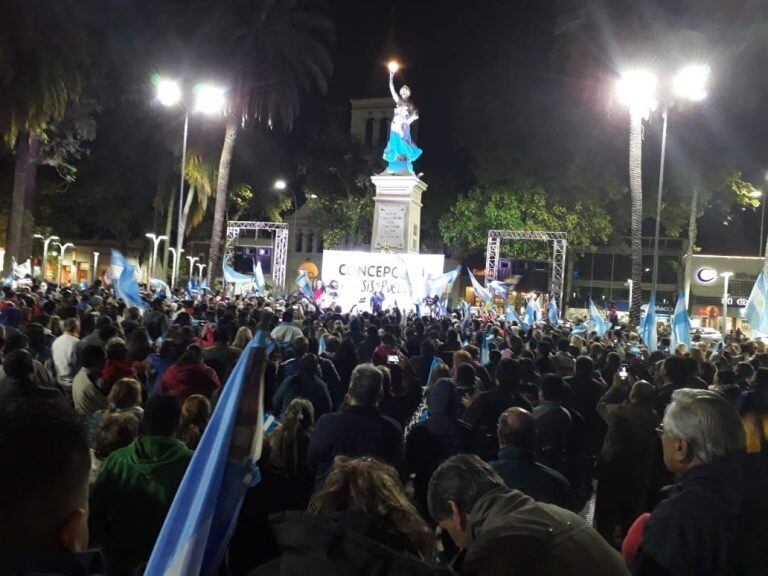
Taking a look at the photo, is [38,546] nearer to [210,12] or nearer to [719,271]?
[210,12]

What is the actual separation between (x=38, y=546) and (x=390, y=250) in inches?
1109

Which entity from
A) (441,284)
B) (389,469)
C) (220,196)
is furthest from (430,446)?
(220,196)

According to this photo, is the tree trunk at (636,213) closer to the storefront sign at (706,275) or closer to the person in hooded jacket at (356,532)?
the person in hooded jacket at (356,532)

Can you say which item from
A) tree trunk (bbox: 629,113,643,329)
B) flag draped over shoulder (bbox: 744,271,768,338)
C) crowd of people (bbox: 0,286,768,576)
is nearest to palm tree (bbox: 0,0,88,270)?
crowd of people (bbox: 0,286,768,576)

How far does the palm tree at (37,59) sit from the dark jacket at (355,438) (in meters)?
22.4

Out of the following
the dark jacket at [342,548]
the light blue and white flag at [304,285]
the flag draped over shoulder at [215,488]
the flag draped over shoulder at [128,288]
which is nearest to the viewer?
the dark jacket at [342,548]

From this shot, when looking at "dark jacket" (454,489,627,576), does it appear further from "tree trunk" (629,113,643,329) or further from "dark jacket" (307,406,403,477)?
"tree trunk" (629,113,643,329)

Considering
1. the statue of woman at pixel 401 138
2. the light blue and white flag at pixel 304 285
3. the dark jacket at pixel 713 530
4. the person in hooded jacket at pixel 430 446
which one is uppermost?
the statue of woman at pixel 401 138

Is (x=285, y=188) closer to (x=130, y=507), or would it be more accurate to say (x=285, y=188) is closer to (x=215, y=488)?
(x=130, y=507)

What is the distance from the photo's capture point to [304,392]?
656 cm

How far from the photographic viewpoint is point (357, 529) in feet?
7.00

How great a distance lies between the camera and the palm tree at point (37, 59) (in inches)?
885

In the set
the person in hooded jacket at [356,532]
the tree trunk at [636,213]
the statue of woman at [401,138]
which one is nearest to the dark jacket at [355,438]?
the person in hooded jacket at [356,532]

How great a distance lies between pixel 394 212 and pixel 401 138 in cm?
314
